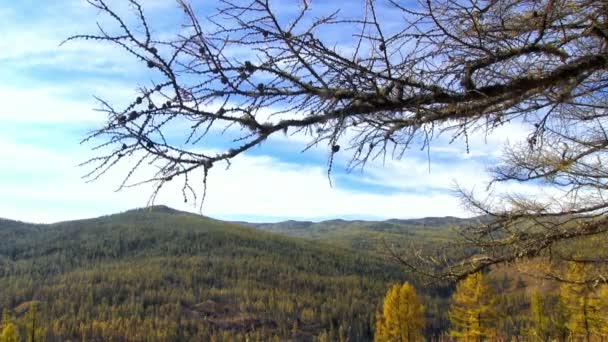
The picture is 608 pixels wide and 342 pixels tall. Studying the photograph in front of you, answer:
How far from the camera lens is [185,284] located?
12119cm

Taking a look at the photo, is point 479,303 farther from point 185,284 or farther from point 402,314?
point 185,284

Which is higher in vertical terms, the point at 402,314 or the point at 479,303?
the point at 479,303

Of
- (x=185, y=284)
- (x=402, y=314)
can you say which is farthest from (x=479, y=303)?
(x=185, y=284)

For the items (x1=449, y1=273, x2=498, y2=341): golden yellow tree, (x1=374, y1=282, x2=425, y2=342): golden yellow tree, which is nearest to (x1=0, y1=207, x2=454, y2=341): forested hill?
(x1=374, y1=282, x2=425, y2=342): golden yellow tree

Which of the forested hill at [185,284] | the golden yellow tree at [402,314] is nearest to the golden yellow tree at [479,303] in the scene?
the golden yellow tree at [402,314]

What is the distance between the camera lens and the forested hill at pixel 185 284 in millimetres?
84938

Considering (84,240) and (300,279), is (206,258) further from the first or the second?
(84,240)

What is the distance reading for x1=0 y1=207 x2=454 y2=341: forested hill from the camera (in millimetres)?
84938

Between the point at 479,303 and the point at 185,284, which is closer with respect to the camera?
the point at 479,303

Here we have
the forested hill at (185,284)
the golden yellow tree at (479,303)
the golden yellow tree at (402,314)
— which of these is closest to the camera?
the golden yellow tree at (479,303)

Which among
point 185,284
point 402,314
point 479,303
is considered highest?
point 479,303

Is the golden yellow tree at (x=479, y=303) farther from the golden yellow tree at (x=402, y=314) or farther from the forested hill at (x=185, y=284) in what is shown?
the forested hill at (x=185, y=284)

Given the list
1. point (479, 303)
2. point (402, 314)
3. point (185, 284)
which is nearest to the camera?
point (479, 303)

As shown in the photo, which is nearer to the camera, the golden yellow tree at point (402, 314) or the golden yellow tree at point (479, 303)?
the golden yellow tree at point (479, 303)
